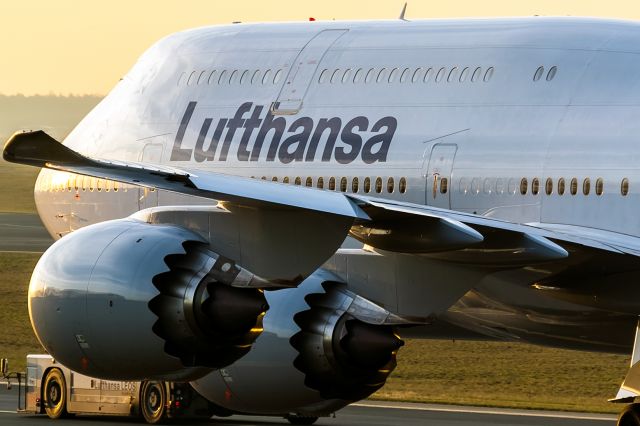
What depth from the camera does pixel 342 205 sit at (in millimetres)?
18125

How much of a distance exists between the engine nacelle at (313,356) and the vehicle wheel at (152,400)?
6.48 meters

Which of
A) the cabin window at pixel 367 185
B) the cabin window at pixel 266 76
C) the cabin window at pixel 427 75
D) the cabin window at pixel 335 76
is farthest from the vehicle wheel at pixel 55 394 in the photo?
the cabin window at pixel 427 75

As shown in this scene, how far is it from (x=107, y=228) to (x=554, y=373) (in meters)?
21.6

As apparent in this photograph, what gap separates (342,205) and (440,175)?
709 centimetres

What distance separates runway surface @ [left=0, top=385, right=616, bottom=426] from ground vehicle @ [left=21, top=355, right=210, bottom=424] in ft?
0.87

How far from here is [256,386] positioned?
25953 millimetres

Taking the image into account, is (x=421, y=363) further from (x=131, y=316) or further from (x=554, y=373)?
(x=131, y=316)

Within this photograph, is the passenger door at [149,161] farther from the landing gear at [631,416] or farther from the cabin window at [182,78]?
the landing gear at [631,416]

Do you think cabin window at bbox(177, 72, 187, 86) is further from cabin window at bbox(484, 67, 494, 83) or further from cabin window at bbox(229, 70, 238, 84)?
cabin window at bbox(484, 67, 494, 83)

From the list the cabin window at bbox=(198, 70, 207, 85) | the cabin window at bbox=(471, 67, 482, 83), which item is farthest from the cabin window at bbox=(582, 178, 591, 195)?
the cabin window at bbox=(198, 70, 207, 85)

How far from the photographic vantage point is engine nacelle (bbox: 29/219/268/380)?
20.7 meters

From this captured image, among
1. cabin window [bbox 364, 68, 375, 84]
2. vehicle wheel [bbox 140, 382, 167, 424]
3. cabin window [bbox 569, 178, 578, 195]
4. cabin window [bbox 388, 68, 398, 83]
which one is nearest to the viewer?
cabin window [bbox 569, 178, 578, 195]

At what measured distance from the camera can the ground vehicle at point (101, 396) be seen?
1302 inches

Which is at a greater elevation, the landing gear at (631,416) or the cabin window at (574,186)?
the cabin window at (574,186)
